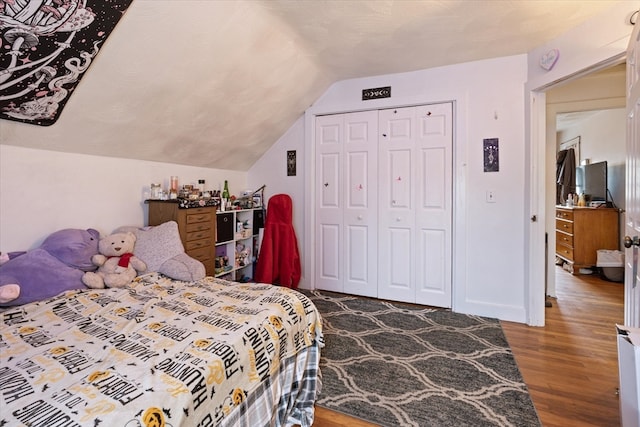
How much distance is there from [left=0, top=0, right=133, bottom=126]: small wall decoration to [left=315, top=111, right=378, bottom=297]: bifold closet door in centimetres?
228

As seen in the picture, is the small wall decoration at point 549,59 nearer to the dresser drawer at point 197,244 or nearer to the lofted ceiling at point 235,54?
the lofted ceiling at point 235,54

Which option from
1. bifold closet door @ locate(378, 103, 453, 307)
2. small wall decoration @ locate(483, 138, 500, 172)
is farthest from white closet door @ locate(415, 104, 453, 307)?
small wall decoration @ locate(483, 138, 500, 172)

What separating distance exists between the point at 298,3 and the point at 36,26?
1429 mm

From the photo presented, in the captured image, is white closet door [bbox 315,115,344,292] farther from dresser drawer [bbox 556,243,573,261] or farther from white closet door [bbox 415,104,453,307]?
dresser drawer [bbox 556,243,573,261]

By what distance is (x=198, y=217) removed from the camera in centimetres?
263

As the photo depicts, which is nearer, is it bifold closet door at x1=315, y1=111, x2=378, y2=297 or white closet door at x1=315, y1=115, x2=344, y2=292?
bifold closet door at x1=315, y1=111, x2=378, y2=297

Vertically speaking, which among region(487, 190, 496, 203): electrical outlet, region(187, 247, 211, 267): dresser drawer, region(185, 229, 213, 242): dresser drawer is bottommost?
region(187, 247, 211, 267): dresser drawer

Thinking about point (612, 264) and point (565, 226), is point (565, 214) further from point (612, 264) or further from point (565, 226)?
point (612, 264)

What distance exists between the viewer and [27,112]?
173 centimetres

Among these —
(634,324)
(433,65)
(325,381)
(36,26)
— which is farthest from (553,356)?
(36,26)

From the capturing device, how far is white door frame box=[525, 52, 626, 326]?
8.59 feet

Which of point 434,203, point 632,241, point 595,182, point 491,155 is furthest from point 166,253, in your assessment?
point 595,182

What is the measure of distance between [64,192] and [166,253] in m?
0.79

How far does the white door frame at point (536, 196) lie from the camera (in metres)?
2.62
